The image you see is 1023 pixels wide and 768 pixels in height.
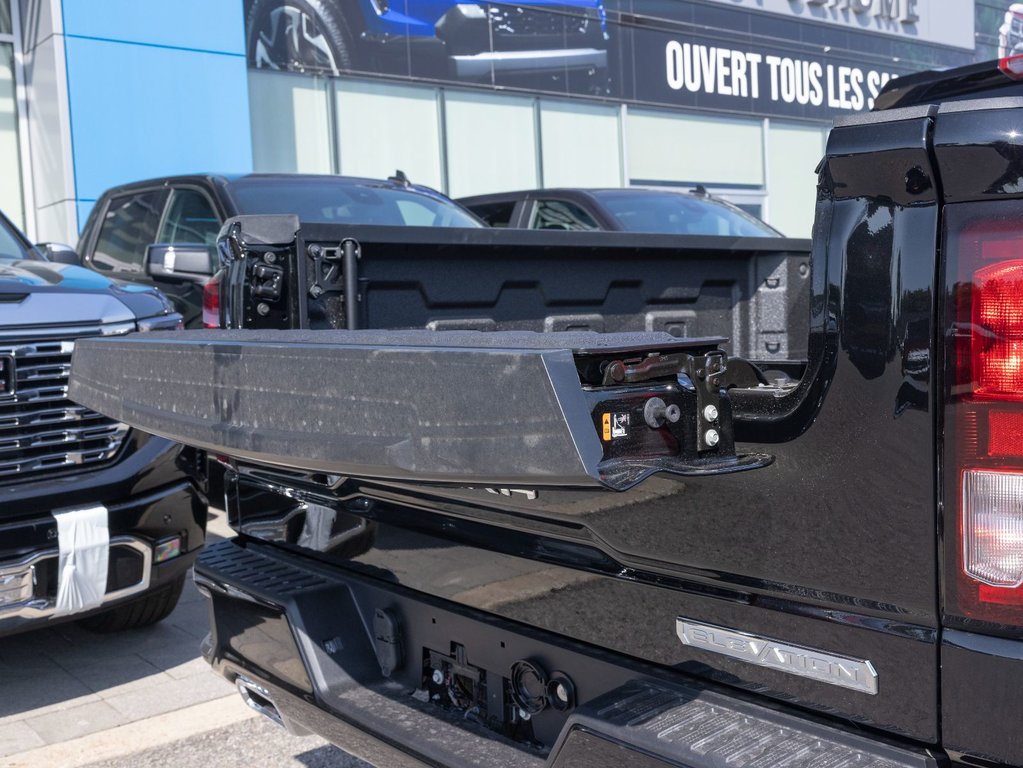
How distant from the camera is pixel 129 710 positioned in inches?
148

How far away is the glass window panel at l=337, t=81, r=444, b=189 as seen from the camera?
13.6 metres

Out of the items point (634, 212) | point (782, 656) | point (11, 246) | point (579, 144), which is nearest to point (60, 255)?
point (11, 246)

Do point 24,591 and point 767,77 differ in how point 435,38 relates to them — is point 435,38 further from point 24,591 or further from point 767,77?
point 24,591

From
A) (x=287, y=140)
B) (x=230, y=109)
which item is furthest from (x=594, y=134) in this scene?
(x=230, y=109)

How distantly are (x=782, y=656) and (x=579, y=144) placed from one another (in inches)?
579

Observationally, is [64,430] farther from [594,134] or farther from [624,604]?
[594,134]

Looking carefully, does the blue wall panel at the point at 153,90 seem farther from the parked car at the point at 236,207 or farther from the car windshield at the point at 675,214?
the car windshield at the point at 675,214

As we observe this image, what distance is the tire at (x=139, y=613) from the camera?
4352 millimetres

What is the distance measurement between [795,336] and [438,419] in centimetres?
208

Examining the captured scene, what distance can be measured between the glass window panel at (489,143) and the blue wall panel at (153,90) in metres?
3.11

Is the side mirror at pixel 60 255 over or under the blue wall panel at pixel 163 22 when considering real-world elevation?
under

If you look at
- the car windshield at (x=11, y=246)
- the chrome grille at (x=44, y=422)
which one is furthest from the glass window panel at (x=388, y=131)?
the chrome grille at (x=44, y=422)

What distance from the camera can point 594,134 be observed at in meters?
16.0

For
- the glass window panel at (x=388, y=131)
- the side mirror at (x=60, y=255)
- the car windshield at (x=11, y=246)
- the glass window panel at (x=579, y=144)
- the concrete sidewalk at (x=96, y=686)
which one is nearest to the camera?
the concrete sidewalk at (x=96, y=686)
